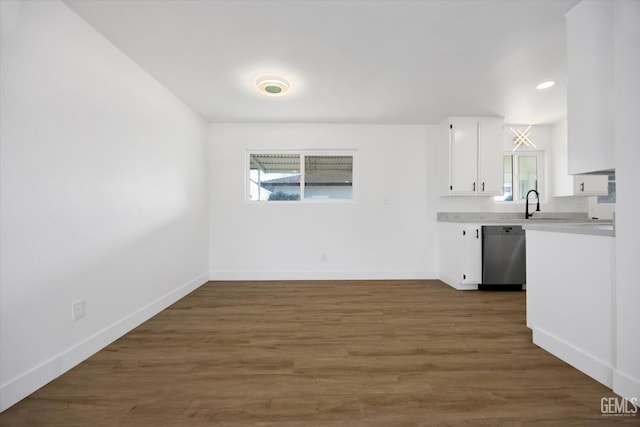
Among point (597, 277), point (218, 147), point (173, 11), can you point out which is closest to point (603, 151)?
point (597, 277)

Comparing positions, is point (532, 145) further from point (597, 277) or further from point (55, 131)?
point (55, 131)

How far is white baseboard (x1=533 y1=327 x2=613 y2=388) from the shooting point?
1537mm

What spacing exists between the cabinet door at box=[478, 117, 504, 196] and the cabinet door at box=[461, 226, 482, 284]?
751 millimetres

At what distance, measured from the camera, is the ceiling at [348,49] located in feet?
5.89

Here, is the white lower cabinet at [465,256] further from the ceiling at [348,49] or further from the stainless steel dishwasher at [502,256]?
the ceiling at [348,49]

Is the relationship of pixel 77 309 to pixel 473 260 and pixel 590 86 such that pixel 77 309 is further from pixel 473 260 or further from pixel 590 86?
pixel 473 260

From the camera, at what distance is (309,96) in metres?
3.15

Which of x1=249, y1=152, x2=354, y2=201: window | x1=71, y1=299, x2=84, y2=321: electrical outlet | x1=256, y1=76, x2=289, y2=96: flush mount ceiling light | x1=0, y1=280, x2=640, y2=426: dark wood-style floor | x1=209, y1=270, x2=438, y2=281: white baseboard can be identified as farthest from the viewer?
x1=249, y1=152, x2=354, y2=201: window

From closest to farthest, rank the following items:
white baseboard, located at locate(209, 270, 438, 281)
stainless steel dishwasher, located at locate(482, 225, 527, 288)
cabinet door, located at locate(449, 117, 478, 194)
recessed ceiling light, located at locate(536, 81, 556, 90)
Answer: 1. recessed ceiling light, located at locate(536, 81, 556, 90)
2. stainless steel dishwasher, located at locate(482, 225, 527, 288)
3. cabinet door, located at locate(449, 117, 478, 194)
4. white baseboard, located at locate(209, 270, 438, 281)

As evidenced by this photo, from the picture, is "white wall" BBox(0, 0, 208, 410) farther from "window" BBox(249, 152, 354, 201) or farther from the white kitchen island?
the white kitchen island

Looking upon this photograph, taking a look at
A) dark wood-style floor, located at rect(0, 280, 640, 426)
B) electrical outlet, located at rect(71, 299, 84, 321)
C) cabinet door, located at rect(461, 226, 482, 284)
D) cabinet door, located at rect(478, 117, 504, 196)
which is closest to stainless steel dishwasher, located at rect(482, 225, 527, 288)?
cabinet door, located at rect(461, 226, 482, 284)

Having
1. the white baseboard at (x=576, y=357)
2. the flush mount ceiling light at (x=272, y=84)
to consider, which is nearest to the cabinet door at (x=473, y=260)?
the white baseboard at (x=576, y=357)

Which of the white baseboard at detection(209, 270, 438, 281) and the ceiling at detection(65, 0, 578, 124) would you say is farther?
the white baseboard at detection(209, 270, 438, 281)

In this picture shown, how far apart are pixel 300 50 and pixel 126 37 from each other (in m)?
1.33
